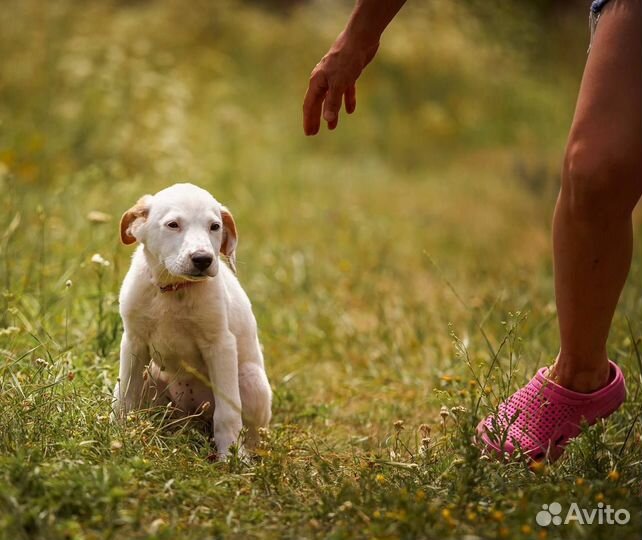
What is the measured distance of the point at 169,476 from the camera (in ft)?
8.53

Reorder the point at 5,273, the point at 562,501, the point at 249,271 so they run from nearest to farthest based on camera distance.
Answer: the point at 562,501 → the point at 5,273 → the point at 249,271

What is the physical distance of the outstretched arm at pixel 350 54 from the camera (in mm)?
2980

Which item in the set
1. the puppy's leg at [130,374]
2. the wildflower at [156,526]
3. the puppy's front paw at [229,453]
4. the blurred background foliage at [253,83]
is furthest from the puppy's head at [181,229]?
the blurred background foliage at [253,83]

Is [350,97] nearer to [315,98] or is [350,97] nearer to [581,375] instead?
[315,98]

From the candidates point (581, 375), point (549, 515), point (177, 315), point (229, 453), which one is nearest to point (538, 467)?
point (549, 515)

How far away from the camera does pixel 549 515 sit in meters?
2.36

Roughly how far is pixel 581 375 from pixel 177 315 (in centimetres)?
132

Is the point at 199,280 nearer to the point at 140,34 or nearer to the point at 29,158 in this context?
the point at 29,158

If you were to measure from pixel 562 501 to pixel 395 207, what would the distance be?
5.62 meters

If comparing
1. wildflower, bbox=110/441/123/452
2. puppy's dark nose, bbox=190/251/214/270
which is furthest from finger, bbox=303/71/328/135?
wildflower, bbox=110/441/123/452

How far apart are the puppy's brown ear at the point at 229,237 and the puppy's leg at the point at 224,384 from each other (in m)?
0.31

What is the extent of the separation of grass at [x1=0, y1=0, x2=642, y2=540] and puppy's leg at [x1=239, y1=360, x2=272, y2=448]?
14 centimetres

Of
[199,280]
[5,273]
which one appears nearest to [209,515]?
[199,280]

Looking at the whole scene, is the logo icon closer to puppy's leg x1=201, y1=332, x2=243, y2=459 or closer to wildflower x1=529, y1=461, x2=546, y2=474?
wildflower x1=529, y1=461, x2=546, y2=474
